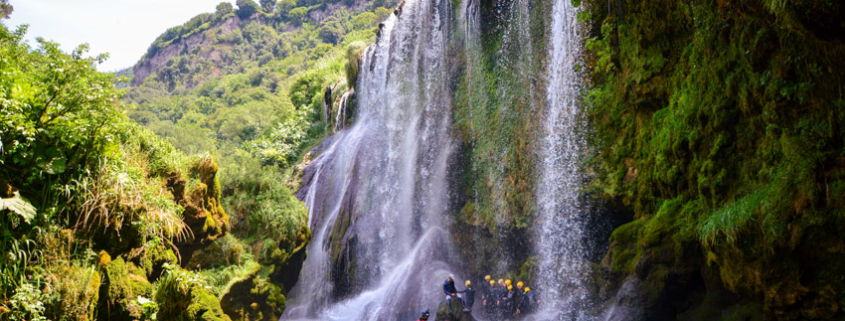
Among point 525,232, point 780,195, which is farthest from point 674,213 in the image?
point 525,232

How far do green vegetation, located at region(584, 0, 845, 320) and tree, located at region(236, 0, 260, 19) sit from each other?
68.9m

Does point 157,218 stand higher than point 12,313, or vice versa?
point 157,218

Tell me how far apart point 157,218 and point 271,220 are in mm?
4929

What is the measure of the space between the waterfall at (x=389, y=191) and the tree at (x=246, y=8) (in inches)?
2230

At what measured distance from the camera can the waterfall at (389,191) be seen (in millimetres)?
13594

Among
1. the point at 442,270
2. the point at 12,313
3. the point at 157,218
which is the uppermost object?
the point at 157,218

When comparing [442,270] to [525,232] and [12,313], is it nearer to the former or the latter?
[525,232]

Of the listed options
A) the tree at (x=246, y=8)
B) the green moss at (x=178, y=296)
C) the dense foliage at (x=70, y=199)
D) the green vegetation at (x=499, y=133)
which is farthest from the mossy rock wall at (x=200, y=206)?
the tree at (x=246, y=8)

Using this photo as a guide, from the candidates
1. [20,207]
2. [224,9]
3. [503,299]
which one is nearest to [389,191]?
[503,299]

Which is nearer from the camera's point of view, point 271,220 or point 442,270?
point 271,220

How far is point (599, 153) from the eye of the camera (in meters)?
9.77

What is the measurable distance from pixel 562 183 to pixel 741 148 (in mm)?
4693

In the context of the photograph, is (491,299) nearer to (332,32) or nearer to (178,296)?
(178,296)

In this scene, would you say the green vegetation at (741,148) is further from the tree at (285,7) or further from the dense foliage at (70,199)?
the tree at (285,7)
